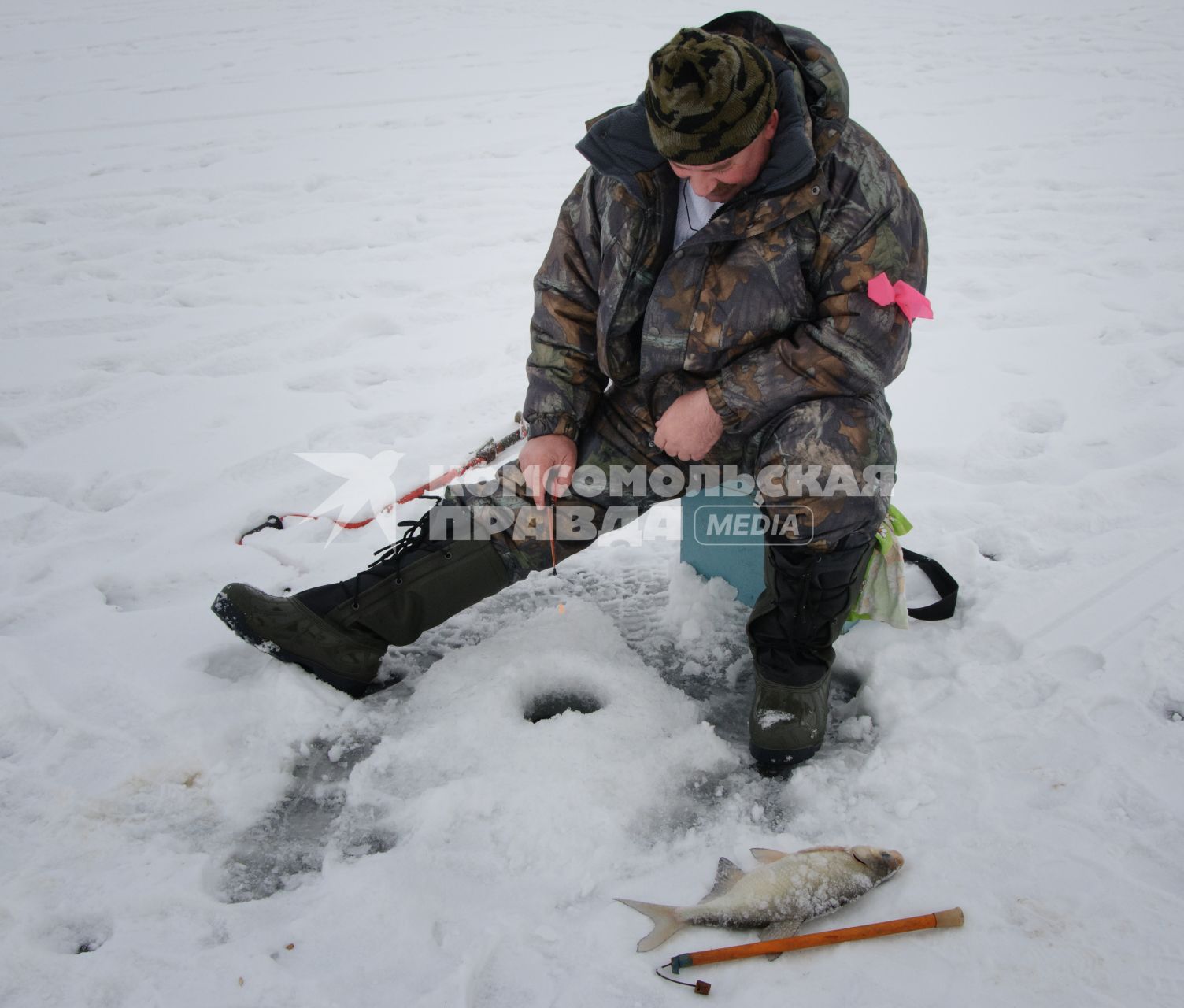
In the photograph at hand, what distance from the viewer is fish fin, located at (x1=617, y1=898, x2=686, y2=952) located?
152 centimetres

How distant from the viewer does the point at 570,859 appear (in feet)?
5.55

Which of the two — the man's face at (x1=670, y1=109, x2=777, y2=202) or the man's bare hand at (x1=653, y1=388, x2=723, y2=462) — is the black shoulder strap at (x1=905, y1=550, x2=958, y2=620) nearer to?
the man's bare hand at (x1=653, y1=388, x2=723, y2=462)

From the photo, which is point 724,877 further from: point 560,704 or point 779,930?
point 560,704

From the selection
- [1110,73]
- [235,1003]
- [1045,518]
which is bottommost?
[235,1003]

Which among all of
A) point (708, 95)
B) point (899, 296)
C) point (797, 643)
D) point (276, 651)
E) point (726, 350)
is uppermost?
point (708, 95)

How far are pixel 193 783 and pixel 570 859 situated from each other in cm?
84

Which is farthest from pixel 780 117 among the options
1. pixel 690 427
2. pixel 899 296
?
pixel 690 427

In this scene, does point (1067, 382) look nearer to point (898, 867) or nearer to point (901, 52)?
point (898, 867)

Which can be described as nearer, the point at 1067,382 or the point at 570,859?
the point at 570,859

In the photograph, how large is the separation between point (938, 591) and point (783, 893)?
109 centimetres

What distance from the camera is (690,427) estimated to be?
6.32 ft

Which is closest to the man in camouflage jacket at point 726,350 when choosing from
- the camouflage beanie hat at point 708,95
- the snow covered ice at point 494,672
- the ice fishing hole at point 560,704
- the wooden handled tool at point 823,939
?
the camouflage beanie hat at point 708,95

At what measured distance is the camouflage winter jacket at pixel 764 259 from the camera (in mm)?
1714

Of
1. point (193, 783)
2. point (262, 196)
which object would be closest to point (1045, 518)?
point (193, 783)
